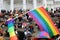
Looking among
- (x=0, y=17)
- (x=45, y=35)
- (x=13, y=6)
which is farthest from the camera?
(x=13, y=6)

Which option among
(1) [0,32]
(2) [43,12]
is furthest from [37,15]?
(1) [0,32]

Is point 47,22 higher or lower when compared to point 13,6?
higher

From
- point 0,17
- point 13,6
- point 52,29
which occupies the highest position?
point 52,29

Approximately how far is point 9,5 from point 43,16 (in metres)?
65.3

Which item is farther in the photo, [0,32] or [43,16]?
[0,32]

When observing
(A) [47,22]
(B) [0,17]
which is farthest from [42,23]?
(B) [0,17]

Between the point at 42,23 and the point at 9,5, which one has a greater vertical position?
the point at 42,23

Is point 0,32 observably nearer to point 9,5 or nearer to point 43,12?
point 43,12

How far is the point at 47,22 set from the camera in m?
9.59

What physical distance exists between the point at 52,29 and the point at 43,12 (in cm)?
79

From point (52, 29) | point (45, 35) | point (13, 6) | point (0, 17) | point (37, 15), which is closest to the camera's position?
point (45, 35)

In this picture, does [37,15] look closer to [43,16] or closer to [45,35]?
[43,16]

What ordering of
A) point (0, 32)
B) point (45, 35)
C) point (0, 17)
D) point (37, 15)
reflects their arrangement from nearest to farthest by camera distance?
point (45, 35) < point (37, 15) < point (0, 32) < point (0, 17)

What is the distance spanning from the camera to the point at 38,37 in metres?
8.11
